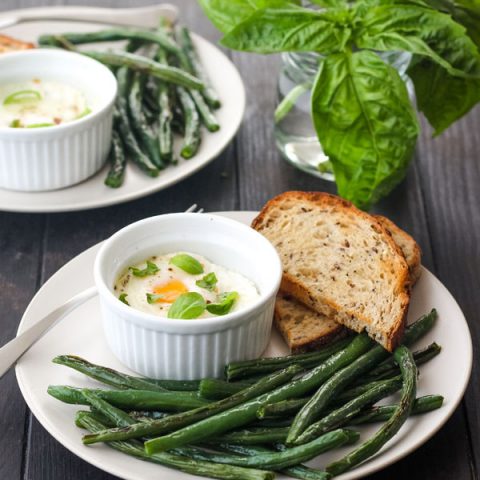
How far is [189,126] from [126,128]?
0.27 meters

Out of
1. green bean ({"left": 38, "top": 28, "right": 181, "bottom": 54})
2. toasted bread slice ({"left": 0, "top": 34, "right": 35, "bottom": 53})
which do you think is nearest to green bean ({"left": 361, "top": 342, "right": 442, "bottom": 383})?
green bean ({"left": 38, "top": 28, "right": 181, "bottom": 54})

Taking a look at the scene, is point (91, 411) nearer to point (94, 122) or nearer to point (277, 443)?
point (277, 443)

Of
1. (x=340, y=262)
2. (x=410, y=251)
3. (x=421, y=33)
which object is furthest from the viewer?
(x=421, y=33)

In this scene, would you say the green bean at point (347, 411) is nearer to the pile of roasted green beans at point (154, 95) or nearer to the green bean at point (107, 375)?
the green bean at point (107, 375)

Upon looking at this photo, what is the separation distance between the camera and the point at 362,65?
3.80 m

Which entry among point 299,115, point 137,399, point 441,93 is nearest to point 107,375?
point 137,399

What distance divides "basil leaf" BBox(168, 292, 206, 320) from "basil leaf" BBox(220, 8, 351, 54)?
1.19 metres

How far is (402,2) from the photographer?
12.6 ft

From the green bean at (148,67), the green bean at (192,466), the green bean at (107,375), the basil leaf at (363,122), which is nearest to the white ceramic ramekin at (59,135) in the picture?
the green bean at (148,67)

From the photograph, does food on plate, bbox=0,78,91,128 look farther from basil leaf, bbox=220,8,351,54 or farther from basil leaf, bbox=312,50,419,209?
basil leaf, bbox=312,50,419,209

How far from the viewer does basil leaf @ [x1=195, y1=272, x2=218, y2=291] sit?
128 inches

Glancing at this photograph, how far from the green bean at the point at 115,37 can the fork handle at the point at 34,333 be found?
1.89 meters

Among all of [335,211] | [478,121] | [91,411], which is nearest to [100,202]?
[335,211]

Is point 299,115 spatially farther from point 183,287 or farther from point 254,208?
point 183,287
